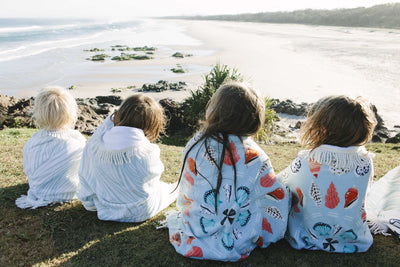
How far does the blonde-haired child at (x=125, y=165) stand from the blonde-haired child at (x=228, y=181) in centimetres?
68

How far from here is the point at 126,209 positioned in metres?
3.74

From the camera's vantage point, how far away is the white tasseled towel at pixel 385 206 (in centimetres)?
369

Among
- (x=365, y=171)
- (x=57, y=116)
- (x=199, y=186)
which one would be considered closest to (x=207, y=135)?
(x=199, y=186)

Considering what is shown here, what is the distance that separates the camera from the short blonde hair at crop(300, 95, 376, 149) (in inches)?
115

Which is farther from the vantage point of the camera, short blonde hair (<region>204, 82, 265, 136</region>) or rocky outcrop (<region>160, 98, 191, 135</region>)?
rocky outcrop (<region>160, 98, 191, 135</region>)

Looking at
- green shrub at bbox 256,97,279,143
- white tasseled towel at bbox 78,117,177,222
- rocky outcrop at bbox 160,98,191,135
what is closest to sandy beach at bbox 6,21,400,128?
rocky outcrop at bbox 160,98,191,135

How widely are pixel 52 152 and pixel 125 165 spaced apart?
1.11 metres

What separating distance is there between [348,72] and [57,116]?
1788 centimetres

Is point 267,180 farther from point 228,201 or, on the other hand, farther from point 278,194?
point 228,201

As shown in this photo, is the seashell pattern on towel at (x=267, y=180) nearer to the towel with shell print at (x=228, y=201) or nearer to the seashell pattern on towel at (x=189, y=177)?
the towel with shell print at (x=228, y=201)

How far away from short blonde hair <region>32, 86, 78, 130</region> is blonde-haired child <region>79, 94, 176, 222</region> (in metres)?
0.56

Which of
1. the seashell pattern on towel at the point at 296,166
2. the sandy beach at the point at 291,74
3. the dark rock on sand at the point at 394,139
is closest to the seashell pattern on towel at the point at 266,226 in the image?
the seashell pattern on towel at the point at 296,166

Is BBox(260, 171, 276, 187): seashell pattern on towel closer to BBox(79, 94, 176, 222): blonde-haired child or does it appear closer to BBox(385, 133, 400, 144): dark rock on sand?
BBox(79, 94, 176, 222): blonde-haired child

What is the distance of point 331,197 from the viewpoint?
10.2ft
